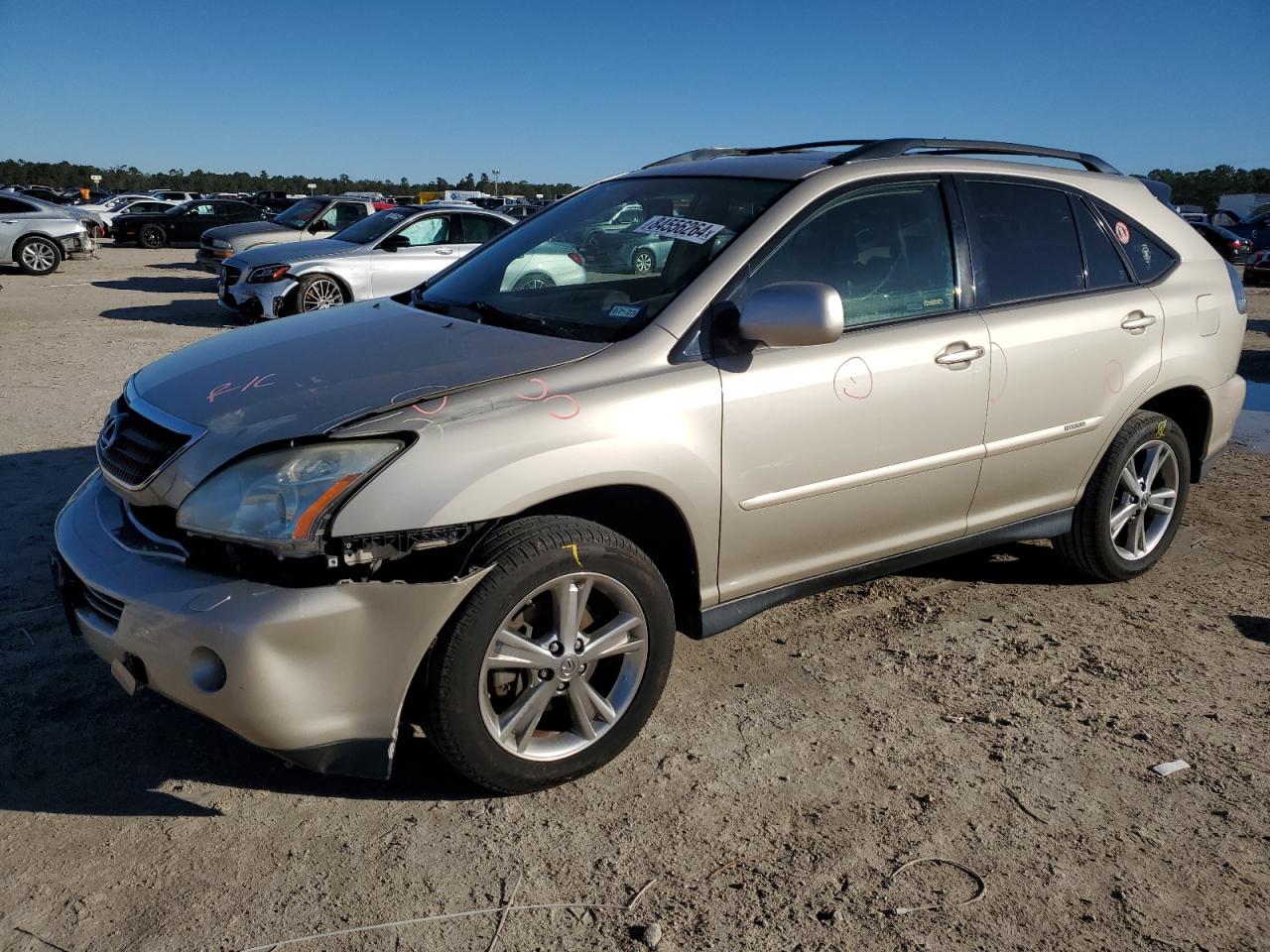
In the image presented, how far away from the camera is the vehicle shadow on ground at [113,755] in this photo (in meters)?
2.93

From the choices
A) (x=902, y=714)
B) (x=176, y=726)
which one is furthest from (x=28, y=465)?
(x=902, y=714)

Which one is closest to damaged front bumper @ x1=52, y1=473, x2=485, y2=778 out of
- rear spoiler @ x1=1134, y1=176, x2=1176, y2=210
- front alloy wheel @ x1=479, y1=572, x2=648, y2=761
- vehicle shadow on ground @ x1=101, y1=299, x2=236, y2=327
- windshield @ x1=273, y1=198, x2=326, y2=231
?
front alloy wheel @ x1=479, y1=572, x2=648, y2=761

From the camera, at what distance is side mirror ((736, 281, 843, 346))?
3.05 metres

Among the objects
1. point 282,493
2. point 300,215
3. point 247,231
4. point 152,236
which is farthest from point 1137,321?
point 152,236

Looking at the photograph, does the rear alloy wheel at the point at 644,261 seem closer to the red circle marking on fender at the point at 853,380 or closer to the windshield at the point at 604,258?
the windshield at the point at 604,258

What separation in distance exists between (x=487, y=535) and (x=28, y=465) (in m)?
4.45

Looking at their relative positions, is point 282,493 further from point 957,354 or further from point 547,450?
point 957,354

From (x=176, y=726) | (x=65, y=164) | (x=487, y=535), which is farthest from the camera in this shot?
(x=65, y=164)

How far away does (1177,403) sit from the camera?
4.72 meters

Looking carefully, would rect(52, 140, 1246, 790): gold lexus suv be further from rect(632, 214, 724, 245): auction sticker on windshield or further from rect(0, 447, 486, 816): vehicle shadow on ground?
rect(0, 447, 486, 816): vehicle shadow on ground

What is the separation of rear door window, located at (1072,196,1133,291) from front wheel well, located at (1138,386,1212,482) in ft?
1.91

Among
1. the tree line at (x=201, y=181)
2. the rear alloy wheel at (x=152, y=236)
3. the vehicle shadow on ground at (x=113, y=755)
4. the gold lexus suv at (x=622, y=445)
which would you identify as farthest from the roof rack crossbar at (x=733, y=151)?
the tree line at (x=201, y=181)

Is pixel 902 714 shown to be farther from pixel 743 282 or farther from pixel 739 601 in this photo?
pixel 743 282

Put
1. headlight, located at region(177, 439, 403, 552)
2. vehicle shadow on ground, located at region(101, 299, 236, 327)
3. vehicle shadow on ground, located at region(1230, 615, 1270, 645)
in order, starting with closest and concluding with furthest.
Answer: headlight, located at region(177, 439, 403, 552) < vehicle shadow on ground, located at region(1230, 615, 1270, 645) < vehicle shadow on ground, located at region(101, 299, 236, 327)
